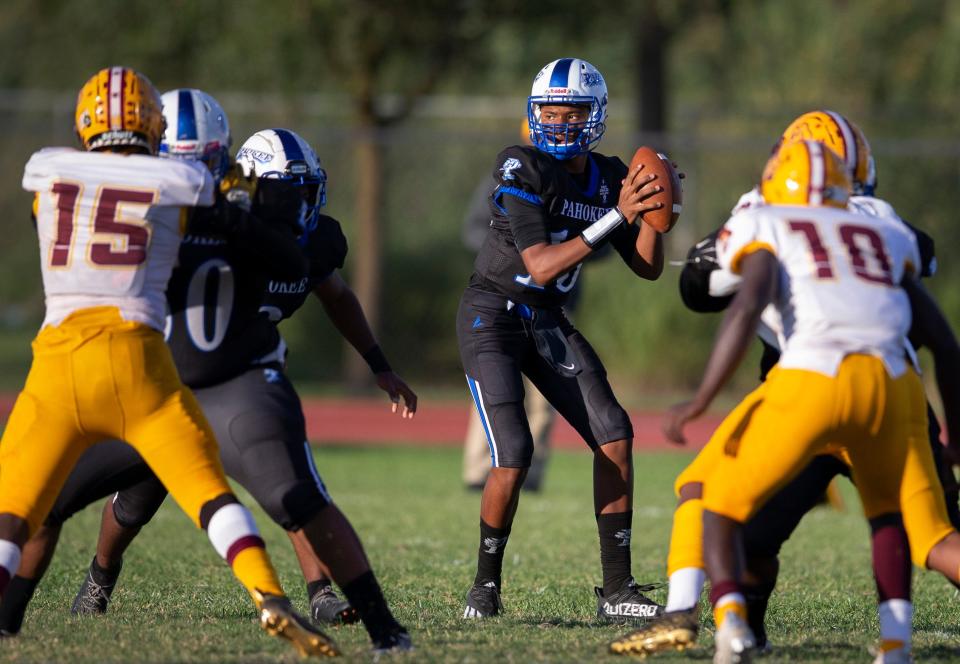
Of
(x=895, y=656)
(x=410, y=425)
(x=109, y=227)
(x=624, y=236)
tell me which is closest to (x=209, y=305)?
Result: (x=109, y=227)

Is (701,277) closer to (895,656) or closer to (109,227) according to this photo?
(895,656)

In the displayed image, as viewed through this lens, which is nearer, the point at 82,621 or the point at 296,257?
the point at 296,257

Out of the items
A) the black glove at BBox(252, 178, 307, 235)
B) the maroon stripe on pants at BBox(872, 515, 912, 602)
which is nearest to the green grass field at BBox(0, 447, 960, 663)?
the maroon stripe on pants at BBox(872, 515, 912, 602)

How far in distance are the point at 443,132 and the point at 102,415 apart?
12961 millimetres

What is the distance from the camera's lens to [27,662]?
4.37m

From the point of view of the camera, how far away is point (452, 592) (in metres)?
6.32

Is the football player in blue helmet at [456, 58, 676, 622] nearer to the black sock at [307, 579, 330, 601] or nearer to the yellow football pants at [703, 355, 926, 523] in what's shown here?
the black sock at [307, 579, 330, 601]

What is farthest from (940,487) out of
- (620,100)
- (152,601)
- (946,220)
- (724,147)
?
(620,100)

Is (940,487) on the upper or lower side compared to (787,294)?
lower

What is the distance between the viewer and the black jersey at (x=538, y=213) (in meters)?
5.71

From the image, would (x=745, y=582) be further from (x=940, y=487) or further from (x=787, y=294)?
(x=787, y=294)

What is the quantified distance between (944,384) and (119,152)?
2.68m

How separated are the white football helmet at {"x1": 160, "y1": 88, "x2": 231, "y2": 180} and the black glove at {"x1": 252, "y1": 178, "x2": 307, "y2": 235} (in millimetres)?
219

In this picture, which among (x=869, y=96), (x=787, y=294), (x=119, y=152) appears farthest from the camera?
(x=869, y=96)
